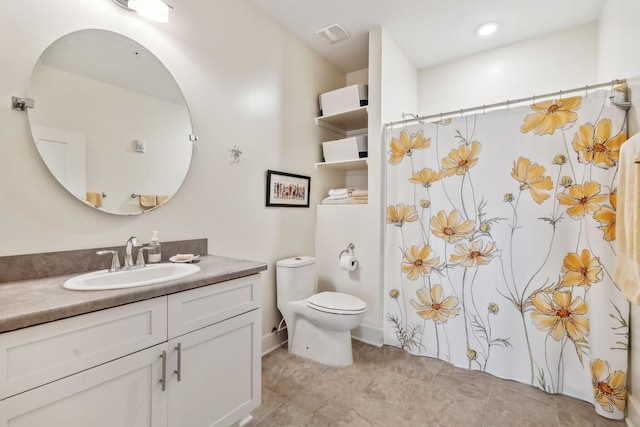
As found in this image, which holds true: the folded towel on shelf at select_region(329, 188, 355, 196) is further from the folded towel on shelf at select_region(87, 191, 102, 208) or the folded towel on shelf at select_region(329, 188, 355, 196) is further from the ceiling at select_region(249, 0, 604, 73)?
the folded towel on shelf at select_region(87, 191, 102, 208)

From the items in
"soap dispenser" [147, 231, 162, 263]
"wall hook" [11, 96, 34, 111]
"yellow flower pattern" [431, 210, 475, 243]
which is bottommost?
"soap dispenser" [147, 231, 162, 263]

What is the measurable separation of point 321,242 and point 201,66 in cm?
164

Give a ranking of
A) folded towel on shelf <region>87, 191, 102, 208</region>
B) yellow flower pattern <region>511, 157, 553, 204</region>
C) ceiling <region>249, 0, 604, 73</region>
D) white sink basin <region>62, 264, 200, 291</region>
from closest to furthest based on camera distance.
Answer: white sink basin <region>62, 264, 200, 291</region> < folded towel on shelf <region>87, 191, 102, 208</region> < yellow flower pattern <region>511, 157, 553, 204</region> < ceiling <region>249, 0, 604, 73</region>

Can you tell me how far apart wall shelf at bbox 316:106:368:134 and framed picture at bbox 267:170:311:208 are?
1.98ft

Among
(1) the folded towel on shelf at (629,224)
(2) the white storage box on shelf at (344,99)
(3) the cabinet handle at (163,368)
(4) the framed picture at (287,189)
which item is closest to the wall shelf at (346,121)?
(2) the white storage box on shelf at (344,99)

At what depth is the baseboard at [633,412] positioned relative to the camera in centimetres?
140

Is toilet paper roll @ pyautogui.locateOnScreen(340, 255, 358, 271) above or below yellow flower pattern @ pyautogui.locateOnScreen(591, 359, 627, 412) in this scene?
above

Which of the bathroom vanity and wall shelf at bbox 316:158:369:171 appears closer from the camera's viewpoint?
the bathroom vanity

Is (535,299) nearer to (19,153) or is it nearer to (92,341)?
(92,341)

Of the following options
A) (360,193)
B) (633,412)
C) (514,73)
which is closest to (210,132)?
(360,193)

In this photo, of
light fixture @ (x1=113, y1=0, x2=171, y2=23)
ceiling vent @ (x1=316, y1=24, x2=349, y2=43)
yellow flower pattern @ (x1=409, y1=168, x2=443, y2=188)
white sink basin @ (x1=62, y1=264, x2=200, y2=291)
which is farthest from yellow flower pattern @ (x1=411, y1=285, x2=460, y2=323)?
light fixture @ (x1=113, y1=0, x2=171, y2=23)

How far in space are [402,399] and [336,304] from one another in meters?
0.68

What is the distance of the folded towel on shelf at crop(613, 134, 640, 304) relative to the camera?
114cm

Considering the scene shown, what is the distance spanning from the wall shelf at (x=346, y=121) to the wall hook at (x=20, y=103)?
1945mm
